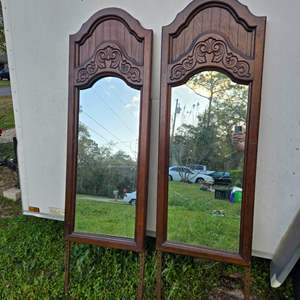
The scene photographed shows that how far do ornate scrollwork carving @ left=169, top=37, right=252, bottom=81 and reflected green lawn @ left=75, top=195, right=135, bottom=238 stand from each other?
98 centimetres

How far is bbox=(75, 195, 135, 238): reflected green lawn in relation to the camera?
192 centimetres

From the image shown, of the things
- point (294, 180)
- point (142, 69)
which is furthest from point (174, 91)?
point (294, 180)

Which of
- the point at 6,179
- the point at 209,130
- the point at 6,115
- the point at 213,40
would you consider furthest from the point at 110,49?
the point at 6,115

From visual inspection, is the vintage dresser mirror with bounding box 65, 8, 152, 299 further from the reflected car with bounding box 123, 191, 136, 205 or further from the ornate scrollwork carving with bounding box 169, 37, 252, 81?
the ornate scrollwork carving with bounding box 169, 37, 252, 81

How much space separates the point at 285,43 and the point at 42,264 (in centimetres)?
241

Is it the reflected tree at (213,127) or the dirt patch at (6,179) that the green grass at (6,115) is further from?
the reflected tree at (213,127)

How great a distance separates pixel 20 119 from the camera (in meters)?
2.27

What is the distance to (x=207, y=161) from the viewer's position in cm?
177

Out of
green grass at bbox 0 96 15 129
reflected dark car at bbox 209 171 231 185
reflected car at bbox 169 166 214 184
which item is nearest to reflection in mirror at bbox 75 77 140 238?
reflected car at bbox 169 166 214 184

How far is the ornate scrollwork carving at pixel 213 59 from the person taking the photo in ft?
5.31

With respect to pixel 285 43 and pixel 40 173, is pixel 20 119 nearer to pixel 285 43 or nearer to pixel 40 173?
pixel 40 173

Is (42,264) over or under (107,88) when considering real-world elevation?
under

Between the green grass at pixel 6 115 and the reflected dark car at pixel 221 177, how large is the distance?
7249 mm

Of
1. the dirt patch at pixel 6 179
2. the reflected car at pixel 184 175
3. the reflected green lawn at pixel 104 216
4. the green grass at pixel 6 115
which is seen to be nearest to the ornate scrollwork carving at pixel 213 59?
the reflected car at pixel 184 175
